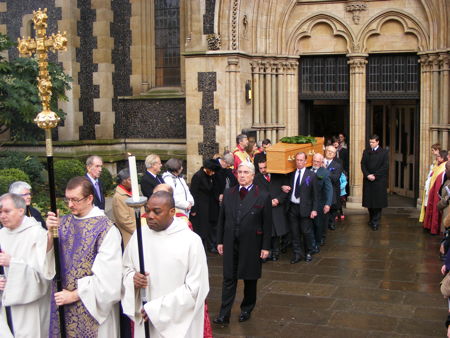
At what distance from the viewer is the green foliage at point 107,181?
1412cm

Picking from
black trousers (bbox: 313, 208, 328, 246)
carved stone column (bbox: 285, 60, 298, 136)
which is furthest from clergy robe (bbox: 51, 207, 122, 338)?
carved stone column (bbox: 285, 60, 298, 136)

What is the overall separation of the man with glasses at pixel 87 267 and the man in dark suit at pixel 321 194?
229 inches

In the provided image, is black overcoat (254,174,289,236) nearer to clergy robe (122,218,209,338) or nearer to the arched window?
clergy robe (122,218,209,338)

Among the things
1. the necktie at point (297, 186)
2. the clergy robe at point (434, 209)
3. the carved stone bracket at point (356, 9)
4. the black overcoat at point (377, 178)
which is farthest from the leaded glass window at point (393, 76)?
the necktie at point (297, 186)

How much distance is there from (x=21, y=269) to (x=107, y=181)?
9.40 m

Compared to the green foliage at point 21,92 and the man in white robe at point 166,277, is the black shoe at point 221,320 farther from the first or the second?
the green foliage at point 21,92


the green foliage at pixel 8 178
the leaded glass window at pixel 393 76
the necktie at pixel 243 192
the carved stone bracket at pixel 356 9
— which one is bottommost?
the green foliage at pixel 8 178

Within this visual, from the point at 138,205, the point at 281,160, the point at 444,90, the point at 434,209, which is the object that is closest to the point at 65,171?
the point at 281,160

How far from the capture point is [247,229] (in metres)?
6.97

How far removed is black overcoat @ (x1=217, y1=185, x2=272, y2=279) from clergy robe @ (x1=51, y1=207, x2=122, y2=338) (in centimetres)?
227

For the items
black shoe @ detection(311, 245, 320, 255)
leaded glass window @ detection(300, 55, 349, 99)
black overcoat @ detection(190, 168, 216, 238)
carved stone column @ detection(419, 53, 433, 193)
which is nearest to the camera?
black shoe @ detection(311, 245, 320, 255)

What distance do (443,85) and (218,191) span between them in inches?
233

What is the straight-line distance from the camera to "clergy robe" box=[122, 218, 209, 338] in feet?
14.9

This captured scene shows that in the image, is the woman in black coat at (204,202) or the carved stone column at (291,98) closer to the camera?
the woman in black coat at (204,202)
